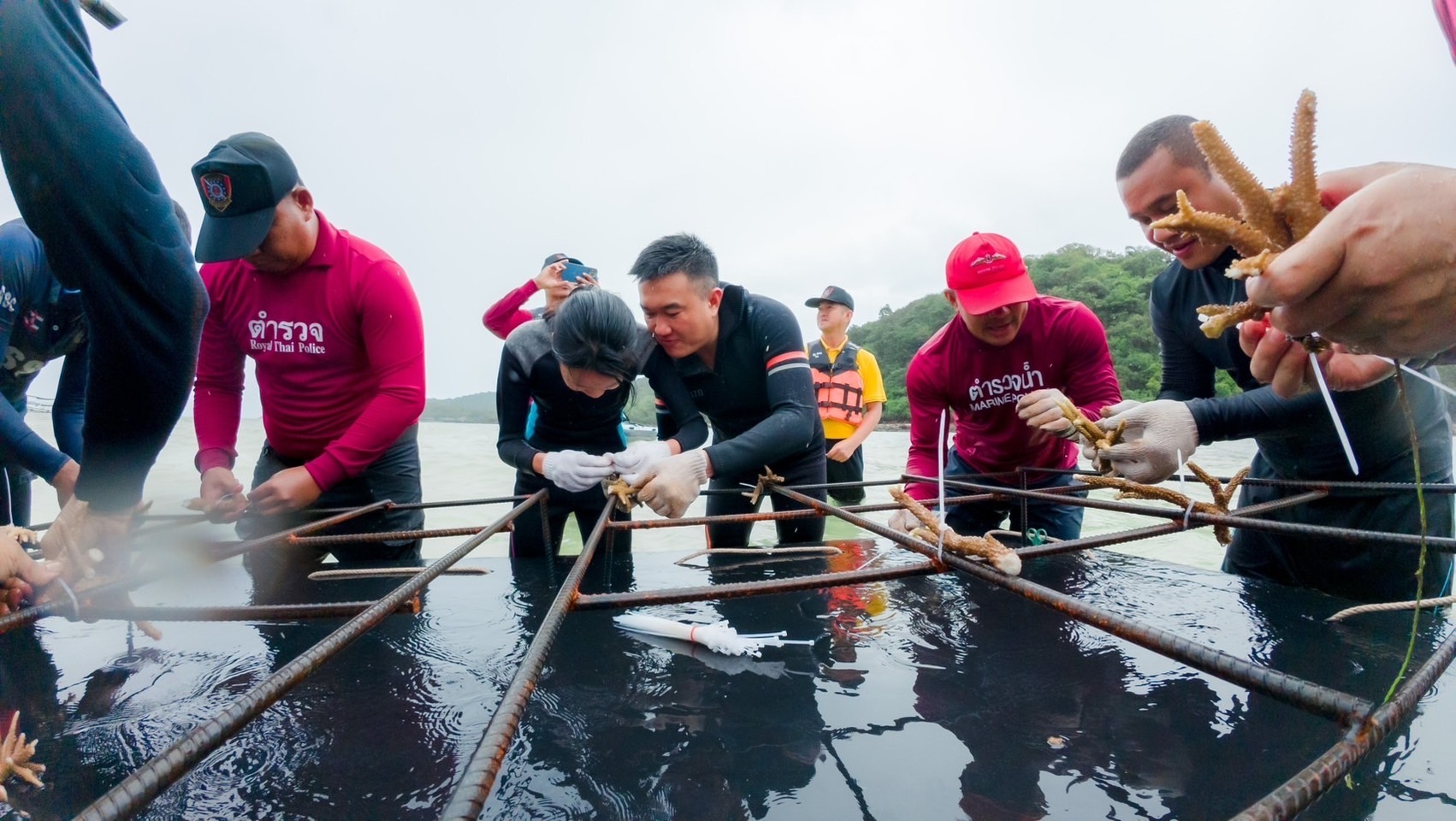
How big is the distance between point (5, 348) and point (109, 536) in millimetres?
1479

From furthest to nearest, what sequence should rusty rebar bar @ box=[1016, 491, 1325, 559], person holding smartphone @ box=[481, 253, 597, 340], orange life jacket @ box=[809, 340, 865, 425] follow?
orange life jacket @ box=[809, 340, 865, 425]
person holding smartphone @ box=[481, 253, 597, 340]
rusty rebar bar @ box=[1016, 491, 1325, 559]

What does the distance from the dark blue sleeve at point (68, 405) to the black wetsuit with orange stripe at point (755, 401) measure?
102 inches

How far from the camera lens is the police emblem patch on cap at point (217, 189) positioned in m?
2.09

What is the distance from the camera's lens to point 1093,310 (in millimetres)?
21031

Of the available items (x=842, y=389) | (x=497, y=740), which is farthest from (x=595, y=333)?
(x=842, y=389)

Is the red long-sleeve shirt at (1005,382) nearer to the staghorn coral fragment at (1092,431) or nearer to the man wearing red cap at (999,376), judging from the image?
the man wearing red cap at (999,376)

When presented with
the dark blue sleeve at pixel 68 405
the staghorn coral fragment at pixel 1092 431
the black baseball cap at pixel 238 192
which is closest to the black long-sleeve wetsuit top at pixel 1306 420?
the staghorn coral fragment at pixel 1092 431

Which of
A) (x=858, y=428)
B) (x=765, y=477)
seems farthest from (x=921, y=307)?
(x=765, y=477)

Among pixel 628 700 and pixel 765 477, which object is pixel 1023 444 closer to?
pixel 765 477

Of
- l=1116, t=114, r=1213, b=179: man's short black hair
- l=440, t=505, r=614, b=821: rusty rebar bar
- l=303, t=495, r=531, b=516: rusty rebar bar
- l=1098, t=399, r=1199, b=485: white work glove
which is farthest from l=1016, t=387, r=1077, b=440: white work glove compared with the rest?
l=303, t=495, r=531, b=516: rusty rebar bar

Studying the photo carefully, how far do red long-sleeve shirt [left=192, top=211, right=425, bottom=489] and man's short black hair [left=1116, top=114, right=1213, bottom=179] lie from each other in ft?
9.00

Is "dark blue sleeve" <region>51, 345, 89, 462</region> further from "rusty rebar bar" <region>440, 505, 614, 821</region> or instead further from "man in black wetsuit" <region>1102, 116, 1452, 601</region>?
"man in black wetsuit" <region>1102, 116, 1452, 601</region>

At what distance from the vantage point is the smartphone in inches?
130

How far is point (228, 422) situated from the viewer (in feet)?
9.00
